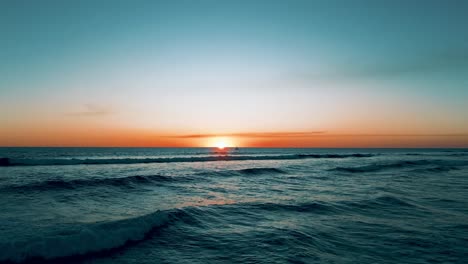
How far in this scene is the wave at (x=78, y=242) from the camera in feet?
23.4

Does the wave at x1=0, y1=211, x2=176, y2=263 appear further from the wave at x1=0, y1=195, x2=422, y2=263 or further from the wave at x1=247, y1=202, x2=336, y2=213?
the wave at x1=247, y1=202, x2=336, y2=213

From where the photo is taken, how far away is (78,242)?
782 cm

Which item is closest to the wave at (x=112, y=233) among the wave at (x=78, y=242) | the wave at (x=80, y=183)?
the wave at (x=78, y=242)

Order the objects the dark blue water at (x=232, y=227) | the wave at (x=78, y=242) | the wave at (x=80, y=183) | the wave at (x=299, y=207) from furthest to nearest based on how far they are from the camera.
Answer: the wave at (x=80, y=183) → the wave at (x=299, y=207) → the dark blue water at (x=232, y=227) → the wave at (x=78, y=242)

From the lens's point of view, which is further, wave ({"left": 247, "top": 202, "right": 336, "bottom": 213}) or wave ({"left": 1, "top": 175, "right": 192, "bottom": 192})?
wave ({"left": 1, "top": 175, "right": 192, "bottom": 192})

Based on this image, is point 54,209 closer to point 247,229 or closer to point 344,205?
point 247,229

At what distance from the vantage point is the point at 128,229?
9.09 m

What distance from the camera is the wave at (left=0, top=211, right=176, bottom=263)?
7.13m

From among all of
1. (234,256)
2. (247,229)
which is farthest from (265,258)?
(247,229)

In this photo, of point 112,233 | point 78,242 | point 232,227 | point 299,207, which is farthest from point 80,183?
point 299,207

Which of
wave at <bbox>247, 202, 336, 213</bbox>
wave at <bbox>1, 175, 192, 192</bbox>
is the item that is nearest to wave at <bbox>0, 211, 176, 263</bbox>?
wave at <bbox>247, 202, 336, 213</bbox>

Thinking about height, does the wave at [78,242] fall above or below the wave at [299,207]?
above

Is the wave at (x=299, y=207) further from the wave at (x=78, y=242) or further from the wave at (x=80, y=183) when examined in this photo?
the wave at (x=80, y=183)

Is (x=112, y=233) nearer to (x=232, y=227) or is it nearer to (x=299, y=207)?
(x=232, y=227)
